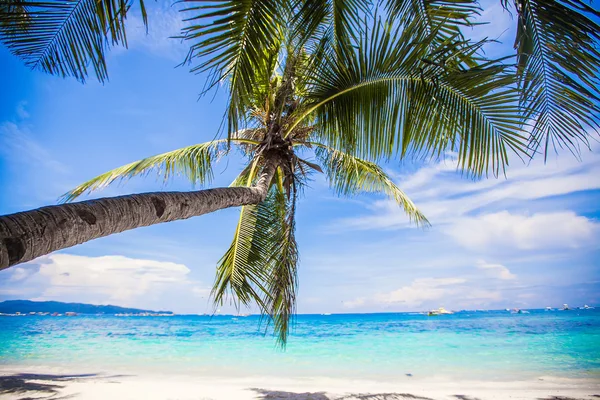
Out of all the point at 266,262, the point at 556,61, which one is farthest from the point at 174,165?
the point at 556,61

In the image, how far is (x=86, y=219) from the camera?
162 cm

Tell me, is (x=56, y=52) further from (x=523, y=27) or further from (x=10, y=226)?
(x=523, y=27)

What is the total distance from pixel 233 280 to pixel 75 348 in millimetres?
13854

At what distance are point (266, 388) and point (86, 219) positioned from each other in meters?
7.56

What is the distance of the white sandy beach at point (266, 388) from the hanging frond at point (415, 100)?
5605 mm

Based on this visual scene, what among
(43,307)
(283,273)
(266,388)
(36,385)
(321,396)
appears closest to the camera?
(283,273)

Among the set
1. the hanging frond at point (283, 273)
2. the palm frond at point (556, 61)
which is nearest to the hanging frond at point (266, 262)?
the hanging frond at point (283, 273)

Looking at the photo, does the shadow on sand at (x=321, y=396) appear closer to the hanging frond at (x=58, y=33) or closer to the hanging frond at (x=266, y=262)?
the hanging frond at (x=266, y=262)

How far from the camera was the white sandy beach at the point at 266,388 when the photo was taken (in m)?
6.75

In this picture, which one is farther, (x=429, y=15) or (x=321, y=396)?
(x=321, y=396)

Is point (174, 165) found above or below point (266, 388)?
above

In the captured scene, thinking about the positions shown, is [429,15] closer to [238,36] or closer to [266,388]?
[238,36]

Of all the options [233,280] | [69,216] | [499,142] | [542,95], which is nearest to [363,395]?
[233,280]

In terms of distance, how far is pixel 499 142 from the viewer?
2965 millimetres
